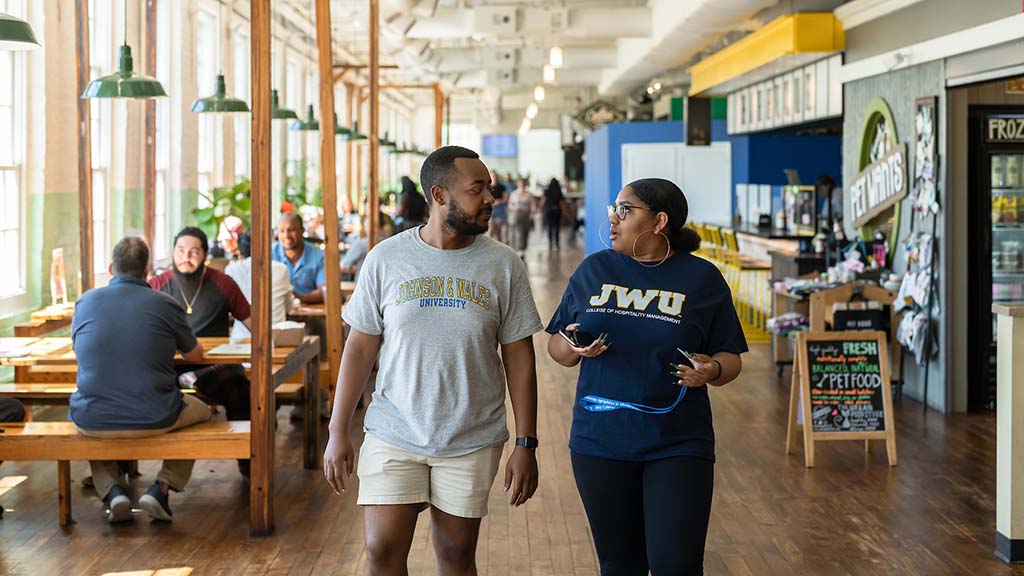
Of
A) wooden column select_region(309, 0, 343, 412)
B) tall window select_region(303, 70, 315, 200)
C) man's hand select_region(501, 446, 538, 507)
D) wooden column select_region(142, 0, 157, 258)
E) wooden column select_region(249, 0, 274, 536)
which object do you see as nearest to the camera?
man's hand select_region(501, 446, 538, 507)

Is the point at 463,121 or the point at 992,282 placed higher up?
the point at 463,121

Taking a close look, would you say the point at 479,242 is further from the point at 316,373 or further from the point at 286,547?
the point at 316,373

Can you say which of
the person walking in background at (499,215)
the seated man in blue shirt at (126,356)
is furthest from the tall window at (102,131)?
the person walking in background at (499,215)

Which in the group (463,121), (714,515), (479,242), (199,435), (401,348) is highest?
(463,121)

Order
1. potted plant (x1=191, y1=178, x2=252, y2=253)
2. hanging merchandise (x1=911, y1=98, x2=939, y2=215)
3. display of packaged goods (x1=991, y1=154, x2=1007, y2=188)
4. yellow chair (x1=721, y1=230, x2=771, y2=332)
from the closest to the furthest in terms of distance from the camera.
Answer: hanging merchandise (x1=911, y1=98, x2=939, y2=215)
display of packaged goods (x1=991, y1=154, x2=1007, y2=188)
potted plant (x1=191, y1=178, x2=252, y2=253)
yellow chair (x1=721, y1=230, x2=771, y2=332)

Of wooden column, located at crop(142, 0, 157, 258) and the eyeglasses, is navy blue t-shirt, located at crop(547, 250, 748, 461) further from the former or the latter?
wooden column, located at crop(142, 0, 157, 258)

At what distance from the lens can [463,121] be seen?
45.5 m

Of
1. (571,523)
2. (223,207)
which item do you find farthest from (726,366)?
(223,207)

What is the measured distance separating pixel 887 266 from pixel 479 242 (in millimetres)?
6405

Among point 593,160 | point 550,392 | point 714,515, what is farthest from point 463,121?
point 714,515

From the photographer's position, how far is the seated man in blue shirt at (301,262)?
8.36 m

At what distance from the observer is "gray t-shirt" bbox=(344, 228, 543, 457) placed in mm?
3135

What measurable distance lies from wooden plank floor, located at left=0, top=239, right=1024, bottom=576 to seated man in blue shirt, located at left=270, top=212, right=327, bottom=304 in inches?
58.4

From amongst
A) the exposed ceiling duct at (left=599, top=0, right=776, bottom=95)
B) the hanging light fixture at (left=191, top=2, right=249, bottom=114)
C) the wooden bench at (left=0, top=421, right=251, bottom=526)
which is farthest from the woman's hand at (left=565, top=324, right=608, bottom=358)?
the exposed ceiling duct at (left=599, top=0, right=776, bottom=95)
